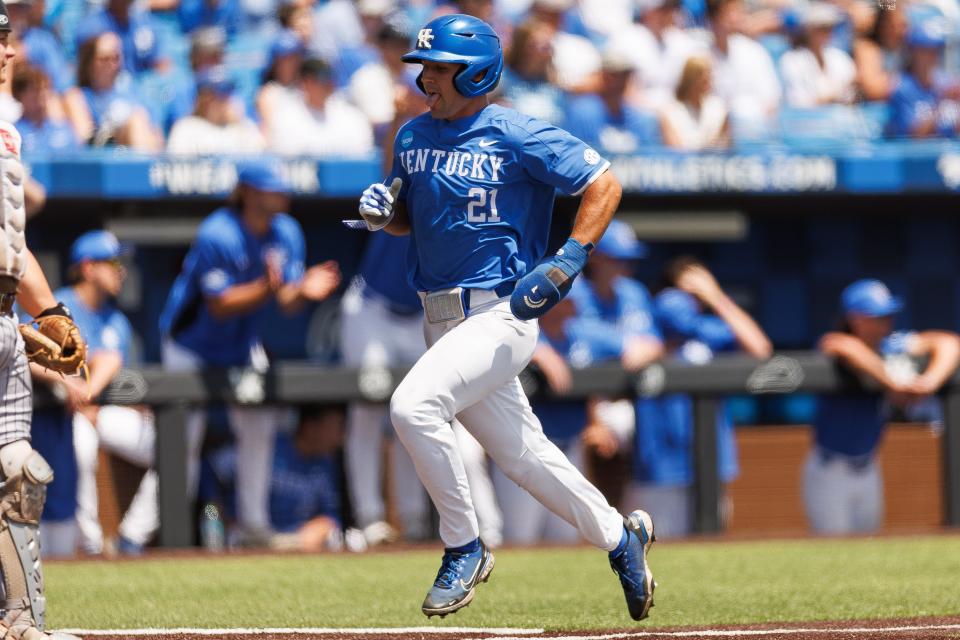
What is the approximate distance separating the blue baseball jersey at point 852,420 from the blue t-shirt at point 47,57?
4.40 m

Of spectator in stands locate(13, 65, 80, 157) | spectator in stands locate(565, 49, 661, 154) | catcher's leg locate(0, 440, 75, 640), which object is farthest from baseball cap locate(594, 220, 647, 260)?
Answer: catcher's leg locate(0, 440, 75, 640)

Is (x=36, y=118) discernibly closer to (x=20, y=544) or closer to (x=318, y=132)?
(x=318, y=132)

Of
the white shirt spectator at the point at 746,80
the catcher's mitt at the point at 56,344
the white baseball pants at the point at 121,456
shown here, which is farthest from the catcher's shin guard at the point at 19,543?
the white shirt spectator at the point at 746,80

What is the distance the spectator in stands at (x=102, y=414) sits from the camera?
763 cm

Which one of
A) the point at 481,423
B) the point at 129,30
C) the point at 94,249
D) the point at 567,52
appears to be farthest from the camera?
the point at 567,52

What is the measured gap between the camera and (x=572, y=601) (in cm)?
582

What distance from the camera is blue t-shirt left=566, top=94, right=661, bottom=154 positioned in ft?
30.7

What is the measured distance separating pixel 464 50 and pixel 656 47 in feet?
20.2

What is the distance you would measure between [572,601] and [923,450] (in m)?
4.73

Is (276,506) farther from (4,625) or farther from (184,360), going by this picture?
(4,625)

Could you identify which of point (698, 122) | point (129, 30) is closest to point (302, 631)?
point (698, 122)

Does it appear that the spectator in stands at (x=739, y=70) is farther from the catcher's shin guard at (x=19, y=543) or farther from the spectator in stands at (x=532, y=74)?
the catcher's shin guard at (x=19, y=543)

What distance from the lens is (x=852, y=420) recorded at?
855 centimetres

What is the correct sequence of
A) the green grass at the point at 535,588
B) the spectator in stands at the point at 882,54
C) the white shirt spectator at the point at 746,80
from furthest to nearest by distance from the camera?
1. the spectator in stands at the point at 882,54
2. the white shirt spectator at the point at 746,80
3. the green grass at the point at 535,588
